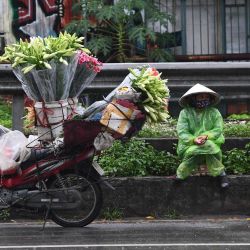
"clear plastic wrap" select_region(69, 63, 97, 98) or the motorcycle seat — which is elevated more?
"clear plastic wrap" select_region(69, 63, 97, 98)

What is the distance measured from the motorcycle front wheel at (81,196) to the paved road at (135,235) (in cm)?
10

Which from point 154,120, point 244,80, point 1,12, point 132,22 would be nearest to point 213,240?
point 154,120

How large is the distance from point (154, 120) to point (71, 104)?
3.20ft

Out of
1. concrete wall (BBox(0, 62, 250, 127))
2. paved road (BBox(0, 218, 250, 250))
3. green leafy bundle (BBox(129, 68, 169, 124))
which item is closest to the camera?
paved road (BBox(0, 218, 250, 250))

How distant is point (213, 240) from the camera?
845 cm

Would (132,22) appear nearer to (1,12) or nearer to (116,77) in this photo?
(1,12)

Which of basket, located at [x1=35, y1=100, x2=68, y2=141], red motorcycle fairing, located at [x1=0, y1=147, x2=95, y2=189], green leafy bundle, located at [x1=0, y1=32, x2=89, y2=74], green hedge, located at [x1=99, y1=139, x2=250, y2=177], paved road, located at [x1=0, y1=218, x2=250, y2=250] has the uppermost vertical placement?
green leafy bundle, located at [x1=0, y1=32, x2=89, y2=74]

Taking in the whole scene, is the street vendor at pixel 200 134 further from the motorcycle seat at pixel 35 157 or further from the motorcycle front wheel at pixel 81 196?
the motorcycle seat at pixel 35 157

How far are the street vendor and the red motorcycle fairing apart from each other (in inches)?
52.2

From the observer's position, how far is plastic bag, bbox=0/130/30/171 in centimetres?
891

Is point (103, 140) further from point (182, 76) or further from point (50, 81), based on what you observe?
point (182, 76)

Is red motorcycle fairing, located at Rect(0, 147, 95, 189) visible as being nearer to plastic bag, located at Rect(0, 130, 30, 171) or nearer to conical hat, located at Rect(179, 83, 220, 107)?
plastic bag, located at Rect(0, 130, 30, 171)

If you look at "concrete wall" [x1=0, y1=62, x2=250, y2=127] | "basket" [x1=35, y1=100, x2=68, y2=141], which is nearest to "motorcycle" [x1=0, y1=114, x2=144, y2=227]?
"basket" [x1=35, y1=100, x2=68, y2=141]

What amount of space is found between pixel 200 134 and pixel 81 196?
5.47 feet
